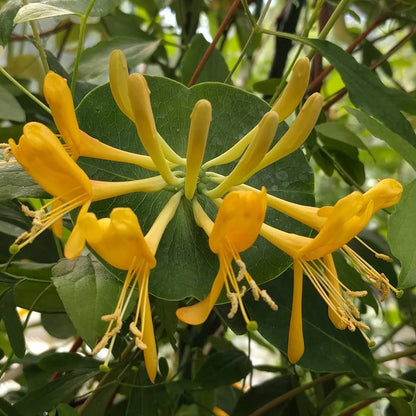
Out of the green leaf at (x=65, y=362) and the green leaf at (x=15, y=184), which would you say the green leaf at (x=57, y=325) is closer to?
the green leaf at (x=65, y=362)

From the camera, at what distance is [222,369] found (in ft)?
1.98

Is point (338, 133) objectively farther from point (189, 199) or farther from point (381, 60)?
point (189, 199)

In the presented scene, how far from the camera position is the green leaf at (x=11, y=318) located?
492 millimetres

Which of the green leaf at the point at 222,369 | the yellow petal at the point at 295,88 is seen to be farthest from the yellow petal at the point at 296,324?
the green leaf at the point at 222,369

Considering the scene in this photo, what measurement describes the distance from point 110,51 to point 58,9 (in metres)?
0.24

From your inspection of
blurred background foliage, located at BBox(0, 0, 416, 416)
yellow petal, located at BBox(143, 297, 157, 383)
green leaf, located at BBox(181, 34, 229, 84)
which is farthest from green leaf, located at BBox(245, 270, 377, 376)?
green leaf, located at BBox(181, 34, 229, 84)

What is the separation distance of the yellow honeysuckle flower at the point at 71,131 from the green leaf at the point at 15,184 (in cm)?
4

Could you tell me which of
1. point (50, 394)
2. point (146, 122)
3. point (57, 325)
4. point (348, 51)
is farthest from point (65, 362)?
point (348, 51)

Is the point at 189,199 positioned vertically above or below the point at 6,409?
above

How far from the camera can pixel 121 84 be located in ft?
1.32

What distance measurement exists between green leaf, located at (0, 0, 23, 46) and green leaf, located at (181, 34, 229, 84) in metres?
0.19

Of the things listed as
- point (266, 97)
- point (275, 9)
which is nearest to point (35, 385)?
point (266, 97)

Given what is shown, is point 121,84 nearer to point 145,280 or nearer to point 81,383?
point 145,280

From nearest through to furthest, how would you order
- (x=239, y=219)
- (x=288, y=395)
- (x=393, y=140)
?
(x=239, y=219) < (x=393, y=140) < (x=288, y=395)
